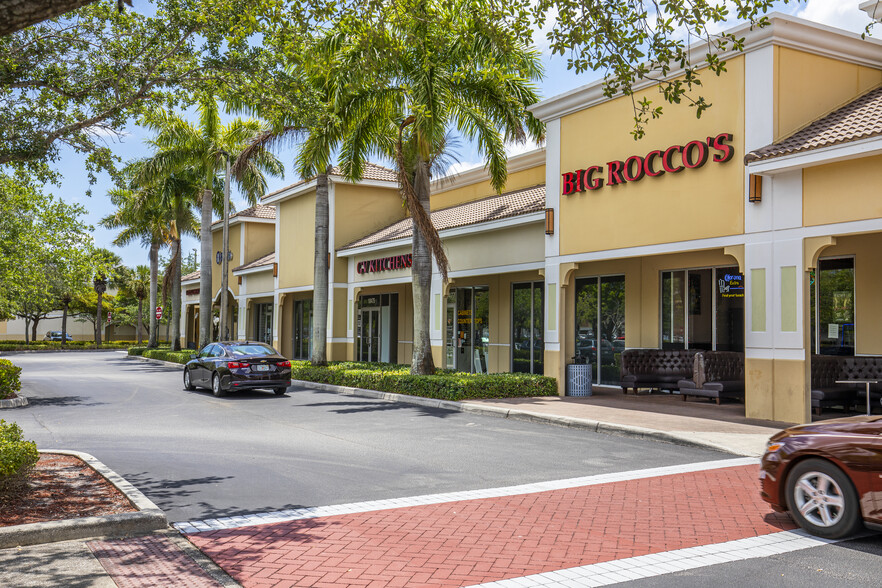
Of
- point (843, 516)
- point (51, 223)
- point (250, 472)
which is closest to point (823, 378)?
point (843, 516)

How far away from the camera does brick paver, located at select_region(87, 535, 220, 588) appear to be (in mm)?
5098

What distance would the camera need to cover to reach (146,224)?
4303 centimetres

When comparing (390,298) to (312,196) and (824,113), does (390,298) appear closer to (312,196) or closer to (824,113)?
(312,196)

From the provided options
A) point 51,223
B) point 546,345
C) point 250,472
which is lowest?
point 250,472

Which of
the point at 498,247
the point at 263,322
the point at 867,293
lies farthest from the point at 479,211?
the point at 263,322

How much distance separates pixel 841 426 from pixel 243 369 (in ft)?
48.8

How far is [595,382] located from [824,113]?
9195mm

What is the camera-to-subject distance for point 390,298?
29078mm

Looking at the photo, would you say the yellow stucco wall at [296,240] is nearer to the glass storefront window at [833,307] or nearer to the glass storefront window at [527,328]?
the glass storefront window at [527,328]

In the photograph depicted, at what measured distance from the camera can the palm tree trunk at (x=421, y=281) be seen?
742 inches

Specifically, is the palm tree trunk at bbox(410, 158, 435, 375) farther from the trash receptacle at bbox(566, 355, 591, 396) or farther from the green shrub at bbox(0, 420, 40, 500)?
the green shrub at bbox(0, 420, 40, 500)

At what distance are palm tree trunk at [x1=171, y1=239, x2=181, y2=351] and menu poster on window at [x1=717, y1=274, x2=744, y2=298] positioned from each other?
97.4 feet

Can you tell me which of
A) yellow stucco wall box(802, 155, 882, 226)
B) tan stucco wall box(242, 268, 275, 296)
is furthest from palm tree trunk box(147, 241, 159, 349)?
yellow stucco wall box(802, 155, 882, 226)

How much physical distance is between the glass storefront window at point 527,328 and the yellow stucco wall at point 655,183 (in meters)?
4.56
